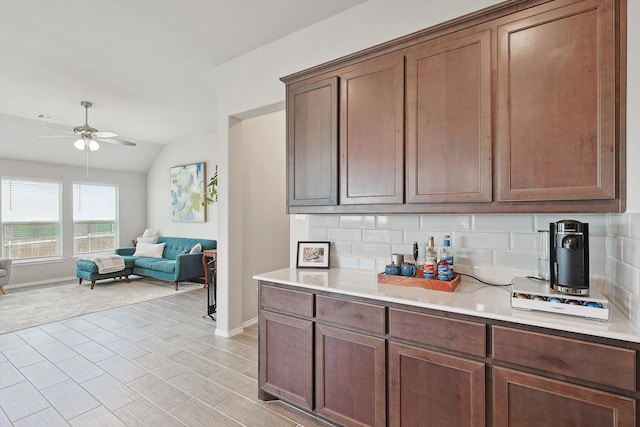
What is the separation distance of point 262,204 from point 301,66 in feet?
5.84

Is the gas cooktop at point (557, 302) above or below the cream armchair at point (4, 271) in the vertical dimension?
above

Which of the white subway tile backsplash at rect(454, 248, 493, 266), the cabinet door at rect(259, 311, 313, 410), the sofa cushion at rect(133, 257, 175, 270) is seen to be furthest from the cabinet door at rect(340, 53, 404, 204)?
the sofa cushion at rect(133, 257, 175, 270)

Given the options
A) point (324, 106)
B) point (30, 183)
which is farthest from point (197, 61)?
point (30, 183)

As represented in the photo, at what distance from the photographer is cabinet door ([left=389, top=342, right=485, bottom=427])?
1.44 meters

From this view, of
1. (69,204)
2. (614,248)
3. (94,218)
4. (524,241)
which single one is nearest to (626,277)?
(614,248)

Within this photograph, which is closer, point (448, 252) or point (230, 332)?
point (448, 252)

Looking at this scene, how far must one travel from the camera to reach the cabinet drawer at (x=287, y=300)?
2018 millimetres

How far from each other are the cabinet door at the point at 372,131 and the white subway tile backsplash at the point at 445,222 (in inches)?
15.6

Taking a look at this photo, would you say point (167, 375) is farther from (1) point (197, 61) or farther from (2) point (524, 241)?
(1) point (197, 61)

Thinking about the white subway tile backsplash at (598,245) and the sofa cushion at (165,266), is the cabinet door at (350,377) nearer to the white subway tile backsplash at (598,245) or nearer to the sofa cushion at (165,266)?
the white subway tile backsplash at (598,245)

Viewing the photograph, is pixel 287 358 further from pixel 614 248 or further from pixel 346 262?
pixel 614 248

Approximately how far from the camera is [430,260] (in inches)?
80.3

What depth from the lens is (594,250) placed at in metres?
1.70

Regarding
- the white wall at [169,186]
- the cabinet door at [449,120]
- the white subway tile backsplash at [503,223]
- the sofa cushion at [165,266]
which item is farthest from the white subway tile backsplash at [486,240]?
the white wall at [169,186]
